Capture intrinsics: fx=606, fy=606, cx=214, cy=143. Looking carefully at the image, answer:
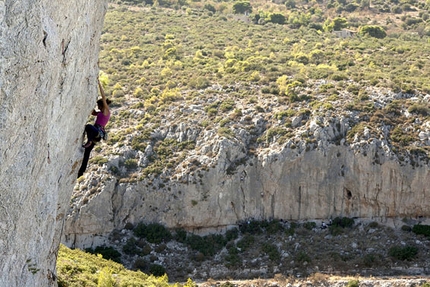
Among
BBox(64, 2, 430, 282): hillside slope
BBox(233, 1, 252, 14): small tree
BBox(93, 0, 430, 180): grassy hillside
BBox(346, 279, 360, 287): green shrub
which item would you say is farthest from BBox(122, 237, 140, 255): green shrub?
BBox(233, 1, 252, 14): small tree

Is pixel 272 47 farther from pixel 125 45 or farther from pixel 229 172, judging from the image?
pixel 229 172

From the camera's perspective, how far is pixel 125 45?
182 feet

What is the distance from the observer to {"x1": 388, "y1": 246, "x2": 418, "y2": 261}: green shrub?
102ft

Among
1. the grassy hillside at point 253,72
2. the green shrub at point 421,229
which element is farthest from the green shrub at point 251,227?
the green shrub at point 421,229

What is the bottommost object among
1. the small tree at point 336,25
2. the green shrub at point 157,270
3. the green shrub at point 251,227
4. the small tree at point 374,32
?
the green shrub at point 157,270

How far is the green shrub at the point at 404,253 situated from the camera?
3100 centimetres

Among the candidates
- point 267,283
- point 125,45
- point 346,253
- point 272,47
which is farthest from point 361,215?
point 125,45

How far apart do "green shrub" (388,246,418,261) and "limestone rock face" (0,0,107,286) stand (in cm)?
2224

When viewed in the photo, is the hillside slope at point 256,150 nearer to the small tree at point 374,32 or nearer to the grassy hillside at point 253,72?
the grassy hillside at point 253,72

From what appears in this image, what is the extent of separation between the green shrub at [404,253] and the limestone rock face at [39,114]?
22.2 metres

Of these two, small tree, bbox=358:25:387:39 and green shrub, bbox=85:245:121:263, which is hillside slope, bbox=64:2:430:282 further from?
small tree, bbox=358:25:387:39

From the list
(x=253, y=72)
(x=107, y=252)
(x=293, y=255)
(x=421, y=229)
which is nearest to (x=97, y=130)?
(x=107, y=252)

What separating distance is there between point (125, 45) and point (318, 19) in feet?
83.7

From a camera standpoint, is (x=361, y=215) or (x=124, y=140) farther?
(x=124, y=140)
